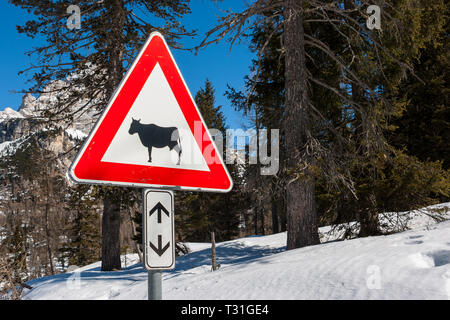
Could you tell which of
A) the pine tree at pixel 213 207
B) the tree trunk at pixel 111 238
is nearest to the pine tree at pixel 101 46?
the tree trunk at pixel 111 238

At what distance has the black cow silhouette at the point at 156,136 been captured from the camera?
174 centimetres

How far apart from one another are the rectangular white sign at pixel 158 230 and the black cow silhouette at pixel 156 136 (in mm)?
203

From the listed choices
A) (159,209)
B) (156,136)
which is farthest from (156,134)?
(159,209)

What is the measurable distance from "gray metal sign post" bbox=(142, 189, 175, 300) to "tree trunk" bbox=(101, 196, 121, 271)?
35.4 ft

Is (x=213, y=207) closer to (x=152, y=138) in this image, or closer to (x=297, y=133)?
(x=297, y=133)

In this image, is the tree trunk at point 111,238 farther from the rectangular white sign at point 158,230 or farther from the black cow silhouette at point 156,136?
the rectangular white sign at point 158,230

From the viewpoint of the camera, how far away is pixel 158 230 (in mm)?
1632

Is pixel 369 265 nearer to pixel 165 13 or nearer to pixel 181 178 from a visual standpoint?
pixel 181 178

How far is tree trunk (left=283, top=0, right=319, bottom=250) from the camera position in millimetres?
8492

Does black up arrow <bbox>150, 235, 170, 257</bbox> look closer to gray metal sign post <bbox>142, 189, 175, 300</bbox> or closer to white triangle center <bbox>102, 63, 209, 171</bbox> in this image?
gray metal sign post <bbox>142, 189, 175, 300</bbox>

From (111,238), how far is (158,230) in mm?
11253

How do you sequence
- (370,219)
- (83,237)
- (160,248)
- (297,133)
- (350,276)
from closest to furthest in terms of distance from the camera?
1. (160,248)
2. (350,276)
3. (297,133)
4. (370,219)
5. (83,237)

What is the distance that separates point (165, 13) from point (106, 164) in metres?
11.4

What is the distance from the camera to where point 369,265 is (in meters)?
4.25
